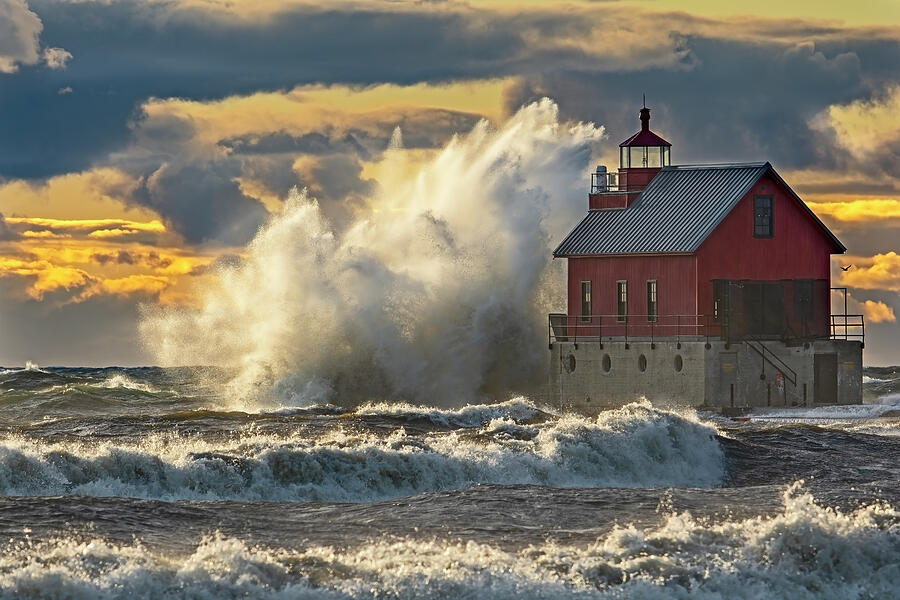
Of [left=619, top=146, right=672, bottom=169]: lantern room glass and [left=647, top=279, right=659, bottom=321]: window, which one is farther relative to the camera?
[left=619, top=146, right=672, bottom=169]: lantern room glass

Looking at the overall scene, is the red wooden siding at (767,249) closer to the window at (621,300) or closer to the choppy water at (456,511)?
the window at (621,300)

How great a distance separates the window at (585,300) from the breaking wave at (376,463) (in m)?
15.6

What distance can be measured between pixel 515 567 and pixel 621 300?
92.9ft

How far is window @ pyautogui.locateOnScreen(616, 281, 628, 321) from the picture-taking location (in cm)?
4356

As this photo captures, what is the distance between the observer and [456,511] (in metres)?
20.3

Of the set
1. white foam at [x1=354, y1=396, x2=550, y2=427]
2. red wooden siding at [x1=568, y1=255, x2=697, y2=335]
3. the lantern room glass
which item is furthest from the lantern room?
white foam at [x1=354, y1=396, x2=550, y2=427]

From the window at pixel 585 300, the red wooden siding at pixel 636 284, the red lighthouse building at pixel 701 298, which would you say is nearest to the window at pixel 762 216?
the red lighthouse building at pixel 701 298

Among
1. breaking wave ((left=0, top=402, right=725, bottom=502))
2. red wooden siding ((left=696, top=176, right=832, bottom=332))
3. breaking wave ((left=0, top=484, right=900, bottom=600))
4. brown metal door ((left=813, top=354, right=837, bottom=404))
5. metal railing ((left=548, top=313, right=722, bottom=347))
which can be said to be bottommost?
breaking wave ((left=0, top=484, right=900, bottom=600))

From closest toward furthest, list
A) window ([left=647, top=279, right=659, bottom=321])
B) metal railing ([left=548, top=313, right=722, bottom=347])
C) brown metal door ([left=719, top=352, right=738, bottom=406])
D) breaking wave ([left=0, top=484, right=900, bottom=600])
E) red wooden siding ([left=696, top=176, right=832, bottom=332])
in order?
breaking wave ([left=0, top=484, right=900, bottom=600]) → brown metal door ([left=719, top=352, right=738, bottom=406]) → metal railing ([left=548, top=313, right=722, bottom=347]) → red wooden siding ([left=696, top=176, right=832, bottom=332]) → window ([left=647, top=279, right=659, bottom=321])

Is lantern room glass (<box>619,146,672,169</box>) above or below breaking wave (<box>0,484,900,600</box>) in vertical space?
above

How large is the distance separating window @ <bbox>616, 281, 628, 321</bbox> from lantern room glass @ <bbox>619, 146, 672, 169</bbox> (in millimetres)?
4553

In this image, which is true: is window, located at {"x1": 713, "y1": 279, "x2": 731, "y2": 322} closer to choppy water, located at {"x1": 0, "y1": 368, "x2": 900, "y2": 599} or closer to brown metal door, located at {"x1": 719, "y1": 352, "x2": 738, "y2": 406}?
brown metal door, located at {"x1": 719, "y1": 352, "x2": 738, "y2": 406}

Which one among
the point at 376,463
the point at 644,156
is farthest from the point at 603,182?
the point at 376,463

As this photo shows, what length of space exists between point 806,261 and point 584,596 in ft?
102
